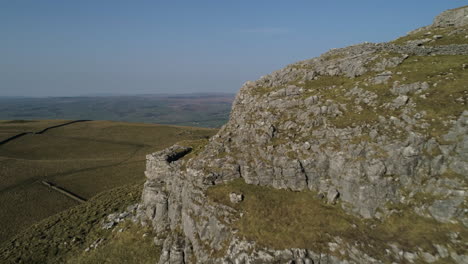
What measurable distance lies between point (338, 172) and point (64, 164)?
70952mm

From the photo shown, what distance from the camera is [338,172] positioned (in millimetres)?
21891

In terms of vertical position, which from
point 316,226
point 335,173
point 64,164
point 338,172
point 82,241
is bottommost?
point 82,241

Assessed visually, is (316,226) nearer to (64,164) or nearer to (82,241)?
(82,241)

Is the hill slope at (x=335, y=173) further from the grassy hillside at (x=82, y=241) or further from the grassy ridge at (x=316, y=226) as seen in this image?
the grassy hillside at (x=82, y=241)

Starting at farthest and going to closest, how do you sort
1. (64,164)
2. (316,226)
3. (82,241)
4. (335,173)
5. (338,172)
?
(64,164) < (82,241) < (335,173) < (338,172) < (316,226)

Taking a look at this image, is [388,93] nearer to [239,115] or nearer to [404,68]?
[404,68]

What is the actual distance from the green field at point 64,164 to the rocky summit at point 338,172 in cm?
2691

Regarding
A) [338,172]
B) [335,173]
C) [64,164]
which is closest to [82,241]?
[335,173]

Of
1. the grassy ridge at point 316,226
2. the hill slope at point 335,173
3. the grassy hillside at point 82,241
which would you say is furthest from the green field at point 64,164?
the grassy ridge at point 316,226

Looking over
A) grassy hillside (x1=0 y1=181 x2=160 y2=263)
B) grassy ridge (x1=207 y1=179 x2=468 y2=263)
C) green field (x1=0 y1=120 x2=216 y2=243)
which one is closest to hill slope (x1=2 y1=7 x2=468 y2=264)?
grassy ridge (x1=207 y1=179 x2=468 y2=263)

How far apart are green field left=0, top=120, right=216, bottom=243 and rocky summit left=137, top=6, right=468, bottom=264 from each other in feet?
88.3

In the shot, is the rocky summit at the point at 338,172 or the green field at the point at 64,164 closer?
the rocky summit at the point at 338,172

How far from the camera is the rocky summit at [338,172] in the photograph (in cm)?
1778

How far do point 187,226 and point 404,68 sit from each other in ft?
92.9
